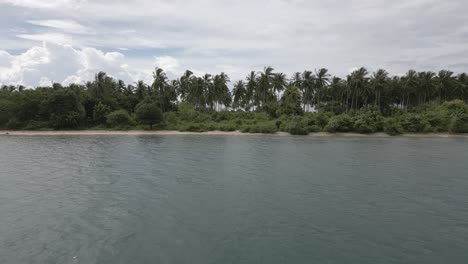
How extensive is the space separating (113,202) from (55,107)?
63.7 meters

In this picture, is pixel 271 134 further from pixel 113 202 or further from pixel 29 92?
pixel 29 92

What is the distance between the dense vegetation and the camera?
69.1 m

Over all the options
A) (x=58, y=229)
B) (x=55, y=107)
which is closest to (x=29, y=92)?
(x=55, y=107)

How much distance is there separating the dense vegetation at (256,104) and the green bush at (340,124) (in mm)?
228

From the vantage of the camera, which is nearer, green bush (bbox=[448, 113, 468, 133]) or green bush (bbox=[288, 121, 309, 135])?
Result: green bush (bbox=[448, 113, 468, 133])

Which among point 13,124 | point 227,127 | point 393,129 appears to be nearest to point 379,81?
point 393,129

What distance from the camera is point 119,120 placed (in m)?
72.5

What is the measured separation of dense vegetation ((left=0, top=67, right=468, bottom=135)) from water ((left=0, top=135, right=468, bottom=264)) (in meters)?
45.7

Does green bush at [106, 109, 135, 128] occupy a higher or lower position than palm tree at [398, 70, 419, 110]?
lower

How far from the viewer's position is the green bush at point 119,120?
→ 71438mm

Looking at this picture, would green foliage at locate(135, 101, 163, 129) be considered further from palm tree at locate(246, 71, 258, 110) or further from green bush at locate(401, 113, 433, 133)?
green bush at locate(401, 113, 433, 133)

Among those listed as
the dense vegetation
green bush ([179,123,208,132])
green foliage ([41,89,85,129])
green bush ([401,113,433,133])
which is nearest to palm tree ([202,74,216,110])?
the dense vegetation

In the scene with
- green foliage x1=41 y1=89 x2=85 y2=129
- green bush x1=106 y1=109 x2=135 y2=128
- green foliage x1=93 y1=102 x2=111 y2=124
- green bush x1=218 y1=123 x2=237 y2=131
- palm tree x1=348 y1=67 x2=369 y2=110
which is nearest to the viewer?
green foliage x1=41 y1=89 x2=85 y2=129

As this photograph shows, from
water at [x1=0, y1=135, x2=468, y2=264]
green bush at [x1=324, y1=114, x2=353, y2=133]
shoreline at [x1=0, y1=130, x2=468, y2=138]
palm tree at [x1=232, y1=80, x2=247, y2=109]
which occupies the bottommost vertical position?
water at [x1=0, y1=135, x2=468, y2=264]
